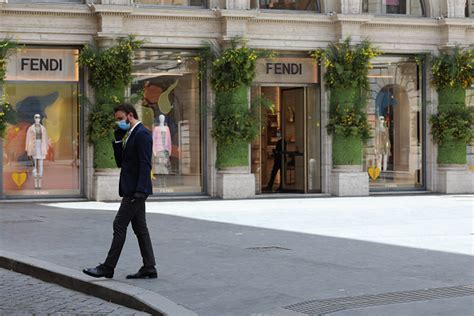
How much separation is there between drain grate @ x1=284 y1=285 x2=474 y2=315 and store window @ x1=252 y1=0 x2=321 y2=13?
16.3 m

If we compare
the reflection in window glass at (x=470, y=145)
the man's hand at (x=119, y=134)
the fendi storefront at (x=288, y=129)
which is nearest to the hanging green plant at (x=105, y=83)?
the fendi storefront at (x=288, y=129)

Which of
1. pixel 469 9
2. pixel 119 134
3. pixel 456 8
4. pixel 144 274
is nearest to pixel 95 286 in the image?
pixel 144 274

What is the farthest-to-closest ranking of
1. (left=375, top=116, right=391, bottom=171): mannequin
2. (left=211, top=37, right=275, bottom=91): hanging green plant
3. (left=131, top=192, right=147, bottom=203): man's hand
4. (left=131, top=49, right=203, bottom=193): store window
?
(left=375, top=116, right=391, bottom=171): mannequin < (left=131, top=49, right=203, bottom=193): store window < (left=211, top=37, right=275, bottom=91): hanging green plant < (left=131, top=192, right=147, bottom=203): man's hand

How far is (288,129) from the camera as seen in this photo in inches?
1031

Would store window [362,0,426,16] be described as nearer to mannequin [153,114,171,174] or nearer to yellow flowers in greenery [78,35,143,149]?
mannequin [153,114,171,174]

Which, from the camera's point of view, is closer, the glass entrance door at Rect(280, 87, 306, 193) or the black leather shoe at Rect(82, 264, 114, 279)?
the black leather shoe at Rect(82, 264, 114, 279)

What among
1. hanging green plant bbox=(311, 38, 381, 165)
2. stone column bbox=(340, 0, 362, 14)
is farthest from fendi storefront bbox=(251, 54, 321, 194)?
stone column bbox=(340, 0, 362, 14)

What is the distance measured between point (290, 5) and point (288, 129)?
3.47m

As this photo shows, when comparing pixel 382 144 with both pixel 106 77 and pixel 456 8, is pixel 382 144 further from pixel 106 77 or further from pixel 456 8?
pixel 106 77

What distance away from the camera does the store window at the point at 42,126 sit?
74.8ft

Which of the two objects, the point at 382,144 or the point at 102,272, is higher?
the point at 382,144

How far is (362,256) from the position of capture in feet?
39.6

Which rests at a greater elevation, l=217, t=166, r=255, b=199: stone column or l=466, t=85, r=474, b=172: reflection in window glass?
l=466, t=85, r=474, b=172: reflection in window glass

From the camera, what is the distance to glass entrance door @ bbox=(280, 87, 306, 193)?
84.6ft
